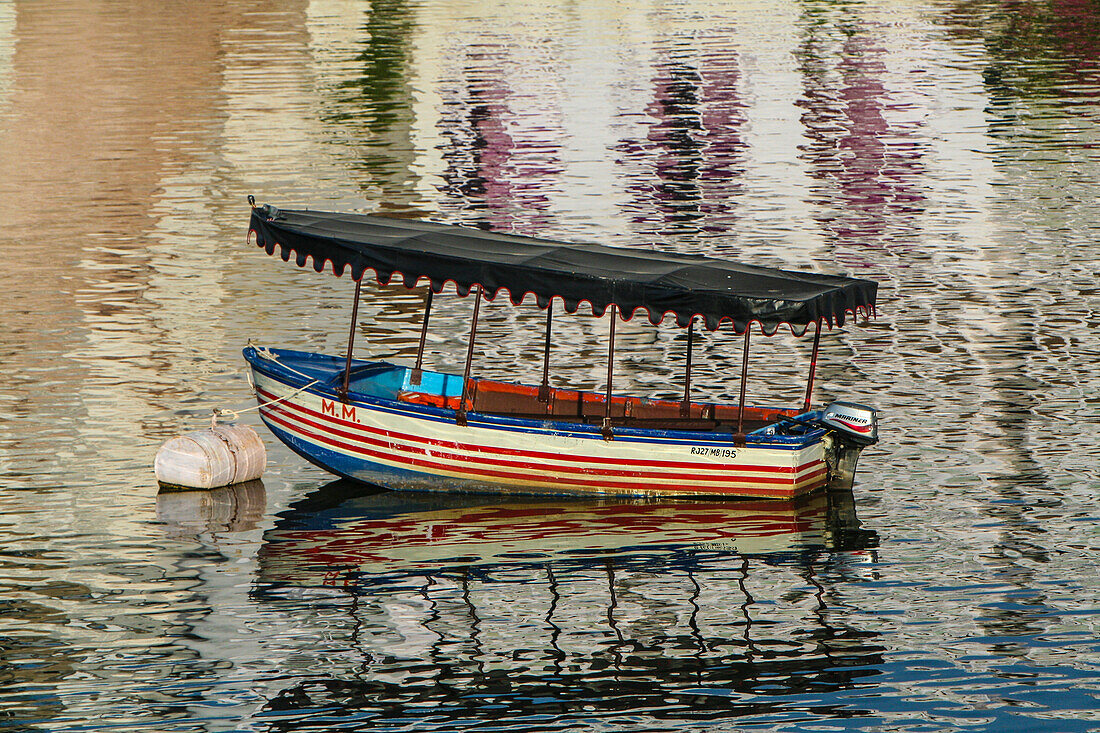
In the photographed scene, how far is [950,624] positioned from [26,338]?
64.9ft

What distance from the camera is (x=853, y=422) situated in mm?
19969

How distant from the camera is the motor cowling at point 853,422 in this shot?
19969 millimetres

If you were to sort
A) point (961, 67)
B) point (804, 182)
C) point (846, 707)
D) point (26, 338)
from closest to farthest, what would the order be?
point (846, 707) → point (26, 338) → point (804, 182) → point (961, 67)

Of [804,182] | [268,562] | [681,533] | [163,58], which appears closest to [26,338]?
[268,562]

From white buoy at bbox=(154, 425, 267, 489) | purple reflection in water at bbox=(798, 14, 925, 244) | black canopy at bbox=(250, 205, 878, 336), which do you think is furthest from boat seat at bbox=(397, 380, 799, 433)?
purple reflection in water at bbox=(798, 14, 925, 244)

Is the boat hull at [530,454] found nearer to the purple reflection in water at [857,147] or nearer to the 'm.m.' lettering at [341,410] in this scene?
the 'm.m.' lettering at [341,410]

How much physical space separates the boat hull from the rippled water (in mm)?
400

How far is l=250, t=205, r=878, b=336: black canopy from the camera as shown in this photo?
64.5 ft

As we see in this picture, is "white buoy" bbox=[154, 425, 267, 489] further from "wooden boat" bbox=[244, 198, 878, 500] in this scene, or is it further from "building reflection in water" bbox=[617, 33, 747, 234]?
"building reflection in water" bbox=[617, 33, 747, 234]

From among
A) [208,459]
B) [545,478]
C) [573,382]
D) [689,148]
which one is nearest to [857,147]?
[689,148]

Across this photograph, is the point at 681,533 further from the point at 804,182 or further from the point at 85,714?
the point at 804,182

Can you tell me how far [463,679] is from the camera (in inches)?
608

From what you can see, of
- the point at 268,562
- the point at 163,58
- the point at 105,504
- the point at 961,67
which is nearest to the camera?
the point at 268,562

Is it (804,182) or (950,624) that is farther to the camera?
(804,182)
